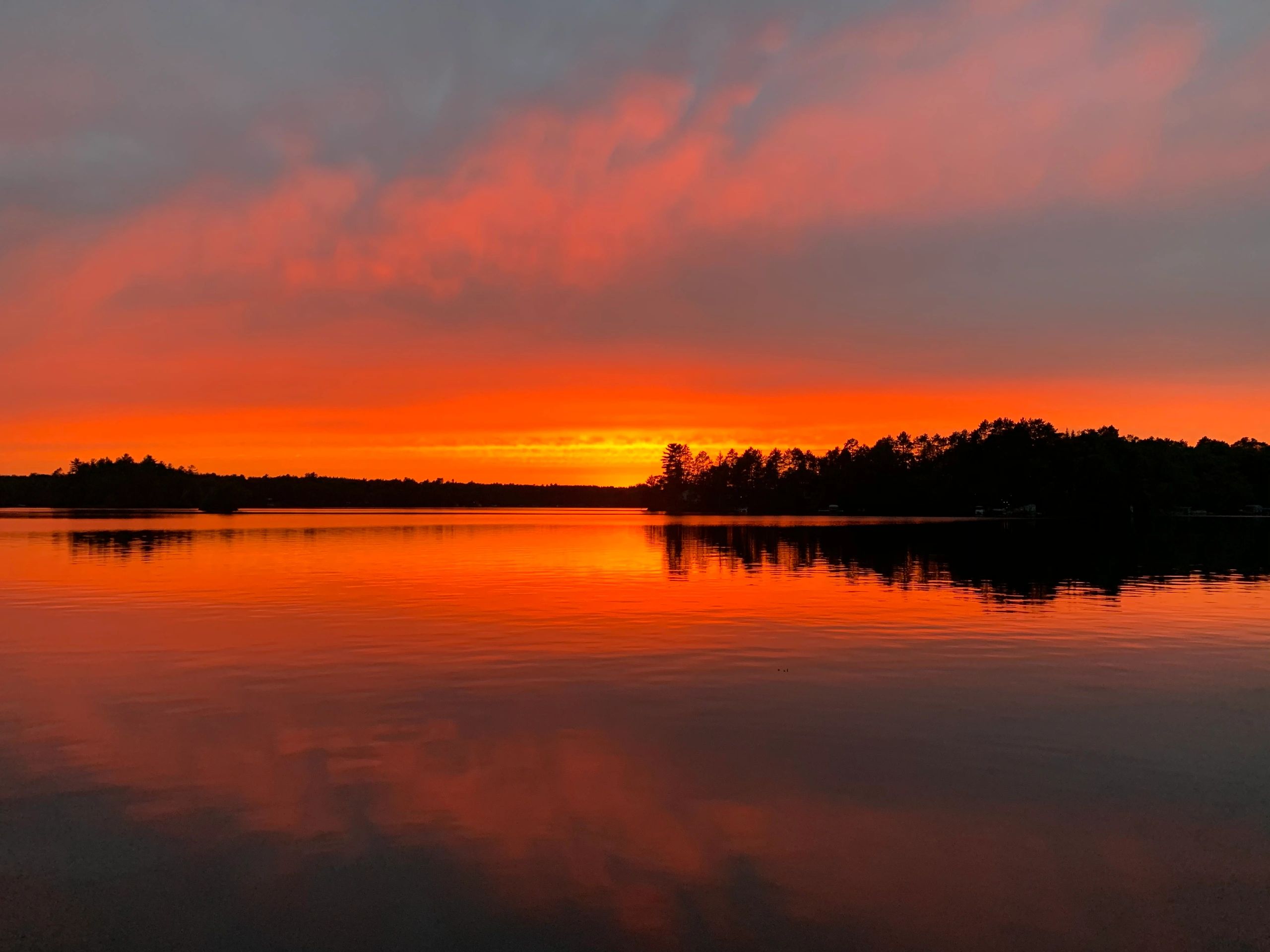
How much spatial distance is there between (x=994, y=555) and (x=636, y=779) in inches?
2604

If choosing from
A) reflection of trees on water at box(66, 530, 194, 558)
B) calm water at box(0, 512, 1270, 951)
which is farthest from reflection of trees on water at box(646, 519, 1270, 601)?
reflection of trees on water at box(66, 530, 194, 558)

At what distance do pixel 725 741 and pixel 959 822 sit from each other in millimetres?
5245

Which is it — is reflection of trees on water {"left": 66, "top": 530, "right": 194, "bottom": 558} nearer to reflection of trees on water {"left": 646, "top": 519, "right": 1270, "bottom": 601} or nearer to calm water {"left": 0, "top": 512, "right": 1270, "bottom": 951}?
calm water {"left": 0, "top": 512, "right": 1270, "bottom": 951}

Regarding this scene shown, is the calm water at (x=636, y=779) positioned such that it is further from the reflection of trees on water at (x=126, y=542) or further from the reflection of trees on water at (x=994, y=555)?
the reflection of trees on water at (x=126, y=542)

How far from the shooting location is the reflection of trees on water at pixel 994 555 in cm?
5203

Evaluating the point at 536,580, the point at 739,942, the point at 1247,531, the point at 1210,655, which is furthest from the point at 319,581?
the point at 1247,531

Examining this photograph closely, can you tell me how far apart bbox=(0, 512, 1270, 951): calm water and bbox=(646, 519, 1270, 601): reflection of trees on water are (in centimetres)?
1525

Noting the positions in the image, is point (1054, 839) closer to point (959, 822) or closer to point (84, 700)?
point (959, 822)

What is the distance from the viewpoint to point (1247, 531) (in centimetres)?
12862

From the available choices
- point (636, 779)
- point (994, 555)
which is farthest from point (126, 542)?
point (636, 779)

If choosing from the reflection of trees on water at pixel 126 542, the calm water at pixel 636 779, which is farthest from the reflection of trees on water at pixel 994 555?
the reflection of trees on water at pixel 126 542

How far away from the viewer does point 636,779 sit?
49.4 feet

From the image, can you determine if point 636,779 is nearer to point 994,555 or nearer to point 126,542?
point 994,555

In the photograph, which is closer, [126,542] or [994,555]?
[994,555]
